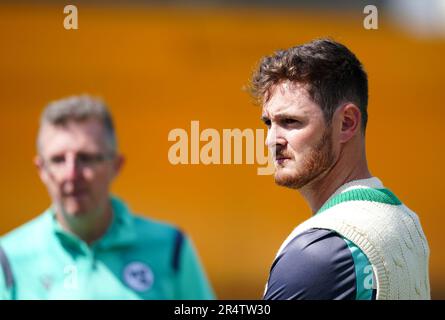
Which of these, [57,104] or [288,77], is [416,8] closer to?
[57,104]

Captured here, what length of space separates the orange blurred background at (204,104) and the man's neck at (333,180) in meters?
4.09

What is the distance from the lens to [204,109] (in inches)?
269

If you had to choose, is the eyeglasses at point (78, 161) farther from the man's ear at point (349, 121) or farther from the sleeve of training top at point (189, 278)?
the man's ear at point (349, 121)

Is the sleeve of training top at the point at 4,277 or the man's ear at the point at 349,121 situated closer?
the man's ear at the point at 349,121

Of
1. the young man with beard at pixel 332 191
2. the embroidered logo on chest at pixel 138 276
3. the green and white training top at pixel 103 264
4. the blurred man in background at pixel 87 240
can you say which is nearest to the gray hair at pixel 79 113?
the blurred man in background at pixel 87 240

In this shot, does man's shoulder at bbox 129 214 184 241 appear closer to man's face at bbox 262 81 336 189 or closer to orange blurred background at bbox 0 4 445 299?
man's face at bbox 262 81 336 189

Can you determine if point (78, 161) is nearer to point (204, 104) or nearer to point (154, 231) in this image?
point (154, 231)

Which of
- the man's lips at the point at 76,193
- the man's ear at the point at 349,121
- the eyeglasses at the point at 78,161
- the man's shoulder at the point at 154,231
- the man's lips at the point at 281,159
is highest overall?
the man's ear at the point at 349,121

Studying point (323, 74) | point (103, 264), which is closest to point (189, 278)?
point (103, 264)

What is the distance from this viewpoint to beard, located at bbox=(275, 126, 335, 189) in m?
2.41

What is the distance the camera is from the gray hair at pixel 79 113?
4172mm

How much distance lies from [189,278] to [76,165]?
2.42 ft
